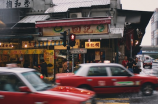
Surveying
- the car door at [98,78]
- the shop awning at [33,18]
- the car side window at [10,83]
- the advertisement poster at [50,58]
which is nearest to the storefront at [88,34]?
the advertisement poster at [50,58]

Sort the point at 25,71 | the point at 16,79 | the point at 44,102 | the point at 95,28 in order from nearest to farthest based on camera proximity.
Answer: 1. the point at 44,102
2. the point at 16,79
3. the point at 25,71
4. the point at 95,28

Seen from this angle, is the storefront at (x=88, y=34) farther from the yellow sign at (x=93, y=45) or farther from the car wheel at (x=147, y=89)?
the car wheel at (x=147, y=89)

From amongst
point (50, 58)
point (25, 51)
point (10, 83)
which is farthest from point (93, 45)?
point (10, 83)

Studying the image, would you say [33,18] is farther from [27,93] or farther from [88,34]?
[27,93]

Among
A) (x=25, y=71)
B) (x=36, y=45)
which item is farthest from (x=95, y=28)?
(x=25, y=71)

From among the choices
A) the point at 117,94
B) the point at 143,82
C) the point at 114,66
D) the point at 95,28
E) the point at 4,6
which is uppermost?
the point at 4,6

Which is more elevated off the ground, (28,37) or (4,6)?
(4,6)

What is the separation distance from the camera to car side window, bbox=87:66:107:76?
8.84 metres

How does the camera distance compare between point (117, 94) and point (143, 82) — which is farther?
point (117, 94)

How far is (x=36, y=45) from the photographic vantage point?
17.7 metres

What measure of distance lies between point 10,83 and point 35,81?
0.64m

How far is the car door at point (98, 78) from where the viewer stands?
28.5ft

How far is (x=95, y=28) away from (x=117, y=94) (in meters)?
8.26

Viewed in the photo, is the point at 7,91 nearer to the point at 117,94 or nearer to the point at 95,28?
the point at 117,94
